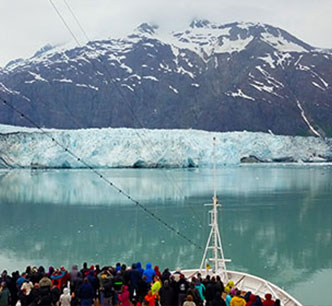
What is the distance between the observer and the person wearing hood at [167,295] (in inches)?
260

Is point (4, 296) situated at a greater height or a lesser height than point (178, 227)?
lesser

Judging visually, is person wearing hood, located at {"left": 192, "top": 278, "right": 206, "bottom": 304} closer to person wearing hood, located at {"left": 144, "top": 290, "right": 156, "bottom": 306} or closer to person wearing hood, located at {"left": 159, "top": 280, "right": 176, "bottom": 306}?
person wearing hood, located at {"left": 159, "top": 280, "right": 176, "bottom": 306}

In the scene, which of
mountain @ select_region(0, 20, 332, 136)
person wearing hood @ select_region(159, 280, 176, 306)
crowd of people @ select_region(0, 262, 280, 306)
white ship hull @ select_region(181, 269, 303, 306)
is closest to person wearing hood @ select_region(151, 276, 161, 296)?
crowd of people @ select_region(0, 262, 280, 306)

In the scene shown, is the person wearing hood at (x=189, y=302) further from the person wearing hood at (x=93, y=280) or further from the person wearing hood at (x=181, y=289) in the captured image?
the person wearing hood at (x=93, y=280)

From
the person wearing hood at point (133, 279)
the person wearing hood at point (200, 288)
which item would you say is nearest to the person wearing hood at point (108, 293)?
the person wearing hood at point (133, 279)

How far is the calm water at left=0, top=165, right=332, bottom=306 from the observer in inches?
541

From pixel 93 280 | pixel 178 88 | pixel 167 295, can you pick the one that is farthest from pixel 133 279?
pixel 178 88

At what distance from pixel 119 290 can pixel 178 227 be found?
1233 cm

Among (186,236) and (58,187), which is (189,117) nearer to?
(58,187)

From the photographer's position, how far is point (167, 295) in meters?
6.59

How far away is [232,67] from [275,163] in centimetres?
9057

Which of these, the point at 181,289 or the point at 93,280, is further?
the point at 93,280

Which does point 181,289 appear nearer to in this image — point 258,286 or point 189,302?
point 189,302

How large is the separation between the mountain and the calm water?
331 ft
